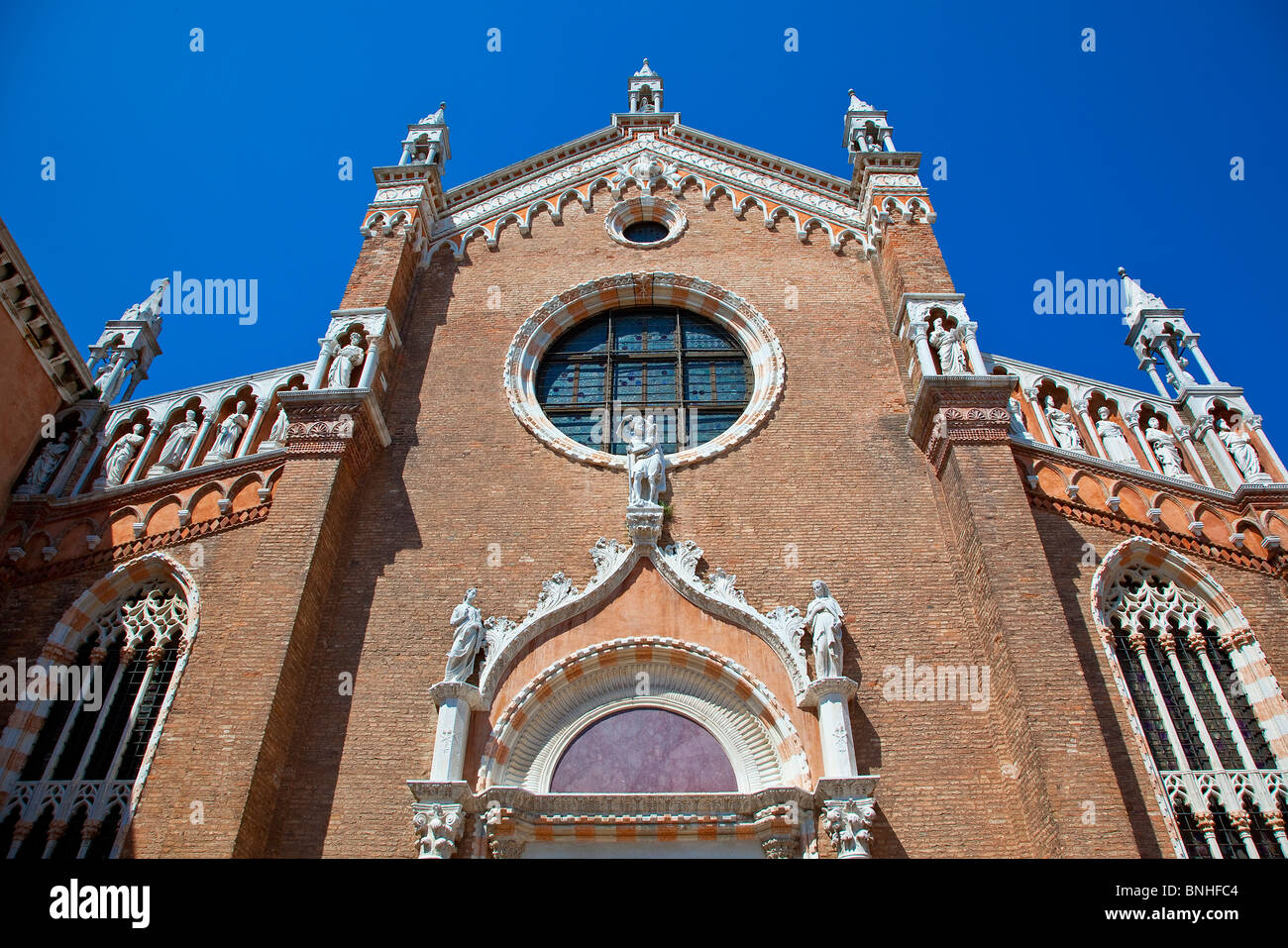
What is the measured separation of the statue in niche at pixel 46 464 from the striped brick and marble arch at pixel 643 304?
19.7 feet

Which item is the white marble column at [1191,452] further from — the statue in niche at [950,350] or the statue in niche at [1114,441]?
the statue in niche at [950,350]

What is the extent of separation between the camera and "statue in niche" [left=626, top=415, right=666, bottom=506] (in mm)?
11359

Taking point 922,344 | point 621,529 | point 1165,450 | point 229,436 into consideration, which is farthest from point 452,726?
point 1165,450

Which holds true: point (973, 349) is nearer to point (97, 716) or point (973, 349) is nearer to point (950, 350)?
point (950, 350)

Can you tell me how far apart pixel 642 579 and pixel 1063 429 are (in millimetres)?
6043

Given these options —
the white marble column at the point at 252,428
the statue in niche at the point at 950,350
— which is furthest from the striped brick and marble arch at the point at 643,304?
the white marble column at the point at 252,428

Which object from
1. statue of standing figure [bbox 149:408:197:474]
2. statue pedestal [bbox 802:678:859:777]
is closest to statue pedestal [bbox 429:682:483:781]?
statue pedestal [bbox 802:678:859:777]

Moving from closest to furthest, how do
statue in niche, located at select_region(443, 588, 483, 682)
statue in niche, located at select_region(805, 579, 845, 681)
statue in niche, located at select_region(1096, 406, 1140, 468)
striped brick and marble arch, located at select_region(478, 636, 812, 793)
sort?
striped brick and marble arch, located at select_region(478, 636, 812, 793)
statue in niche, located at select_region(805, 579, 845, 681)
statue in niche, located at select_region(443, 588, 483, 682)
statue in niche, located at select_region(1096, 406, 1140, 468)

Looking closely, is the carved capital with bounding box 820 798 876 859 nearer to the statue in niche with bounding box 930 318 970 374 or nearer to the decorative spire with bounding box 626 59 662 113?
the statue in niche with bounding box 930 318 970 374

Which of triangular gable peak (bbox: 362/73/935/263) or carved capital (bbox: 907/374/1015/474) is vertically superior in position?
triangular gable peak (bbox: 362/73/935/263)

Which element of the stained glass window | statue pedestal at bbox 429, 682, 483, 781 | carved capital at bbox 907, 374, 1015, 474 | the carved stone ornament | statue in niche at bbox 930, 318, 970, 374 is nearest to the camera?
statue pedestal at bbox 429, 682, 483, 781

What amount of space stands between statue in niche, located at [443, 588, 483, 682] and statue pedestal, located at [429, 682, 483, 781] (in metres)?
0.20
